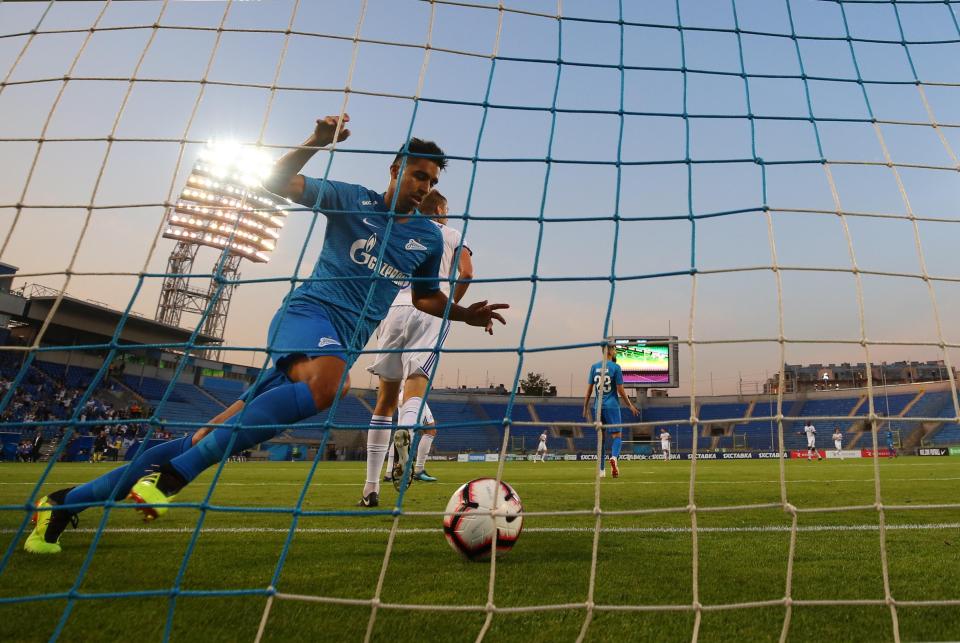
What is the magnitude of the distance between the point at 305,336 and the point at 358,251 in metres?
0.61

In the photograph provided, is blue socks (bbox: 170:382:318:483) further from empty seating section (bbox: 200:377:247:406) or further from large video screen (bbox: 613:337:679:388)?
empty seating section (bbox: 200:377:247:406)

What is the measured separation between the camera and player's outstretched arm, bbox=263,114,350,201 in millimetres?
2883

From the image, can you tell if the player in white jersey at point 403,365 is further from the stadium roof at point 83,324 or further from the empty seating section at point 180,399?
the empty seating section at point 180,399

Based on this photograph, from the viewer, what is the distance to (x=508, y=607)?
197 centimetres

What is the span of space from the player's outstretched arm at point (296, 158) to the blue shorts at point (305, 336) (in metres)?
0.56

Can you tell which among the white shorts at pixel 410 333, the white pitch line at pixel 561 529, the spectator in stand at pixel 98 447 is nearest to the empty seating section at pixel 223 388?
the spectator in stand at pixel 98 447

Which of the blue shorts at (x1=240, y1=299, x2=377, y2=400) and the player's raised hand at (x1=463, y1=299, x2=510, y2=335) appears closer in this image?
the blue shorts at (x1=240, y1=299, x2=377, y2=400)

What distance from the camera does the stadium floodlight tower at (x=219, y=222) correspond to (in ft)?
9.46

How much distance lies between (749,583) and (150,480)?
237cm

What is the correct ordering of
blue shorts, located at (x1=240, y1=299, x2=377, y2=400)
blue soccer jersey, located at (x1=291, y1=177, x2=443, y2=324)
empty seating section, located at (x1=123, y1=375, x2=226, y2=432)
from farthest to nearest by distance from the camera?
empty seating section, located at (x1=123, y1=375, x2=226, y2=432) < blue soccer jersey, located at (x1=291, y1=177, x2=443, y2=324) < blue shorts, located at (x1=240, y1=299, x2=377, y2=400)

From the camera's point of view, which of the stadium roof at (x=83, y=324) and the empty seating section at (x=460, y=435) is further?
the empty seating section at (x=460, y=435)

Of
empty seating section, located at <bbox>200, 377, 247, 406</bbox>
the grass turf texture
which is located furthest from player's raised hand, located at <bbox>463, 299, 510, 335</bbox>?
empty seating section, located at <bbox>200, 377, 247, 406</bbox>

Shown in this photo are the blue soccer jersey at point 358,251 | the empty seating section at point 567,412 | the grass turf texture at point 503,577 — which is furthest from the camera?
the empty seating section at point 567,412

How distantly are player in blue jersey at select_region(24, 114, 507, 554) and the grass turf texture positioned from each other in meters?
0.33
